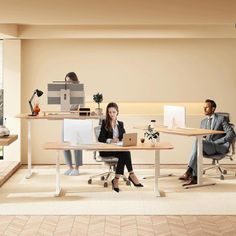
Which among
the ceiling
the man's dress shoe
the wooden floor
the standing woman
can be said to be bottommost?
the wooden floor

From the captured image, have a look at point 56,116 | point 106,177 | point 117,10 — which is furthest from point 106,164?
point 117,10

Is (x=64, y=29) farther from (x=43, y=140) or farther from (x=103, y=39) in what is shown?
(x=43, y=140)

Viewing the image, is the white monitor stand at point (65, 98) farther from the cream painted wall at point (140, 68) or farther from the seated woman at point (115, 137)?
the cream painted wall at point (140, 68)

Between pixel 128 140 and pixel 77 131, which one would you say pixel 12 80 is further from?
pixel 128 140

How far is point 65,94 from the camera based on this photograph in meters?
8.99

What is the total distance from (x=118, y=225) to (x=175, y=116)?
9.74 feet

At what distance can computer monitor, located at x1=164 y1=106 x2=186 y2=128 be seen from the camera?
8.45 metres

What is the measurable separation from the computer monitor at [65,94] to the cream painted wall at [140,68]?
4.63ft

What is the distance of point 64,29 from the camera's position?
9898 mm

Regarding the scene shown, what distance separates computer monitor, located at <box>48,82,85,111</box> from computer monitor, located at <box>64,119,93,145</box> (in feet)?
5.69

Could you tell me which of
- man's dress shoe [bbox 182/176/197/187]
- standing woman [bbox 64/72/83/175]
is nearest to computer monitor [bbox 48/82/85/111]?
standing woman [bbox 64/72/83/175]

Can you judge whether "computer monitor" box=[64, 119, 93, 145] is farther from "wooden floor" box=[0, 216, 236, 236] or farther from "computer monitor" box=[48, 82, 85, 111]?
"computer monitor" box=[48, 82, 85, 111]

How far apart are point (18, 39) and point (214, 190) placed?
472cm

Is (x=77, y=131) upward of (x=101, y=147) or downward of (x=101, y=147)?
upward
